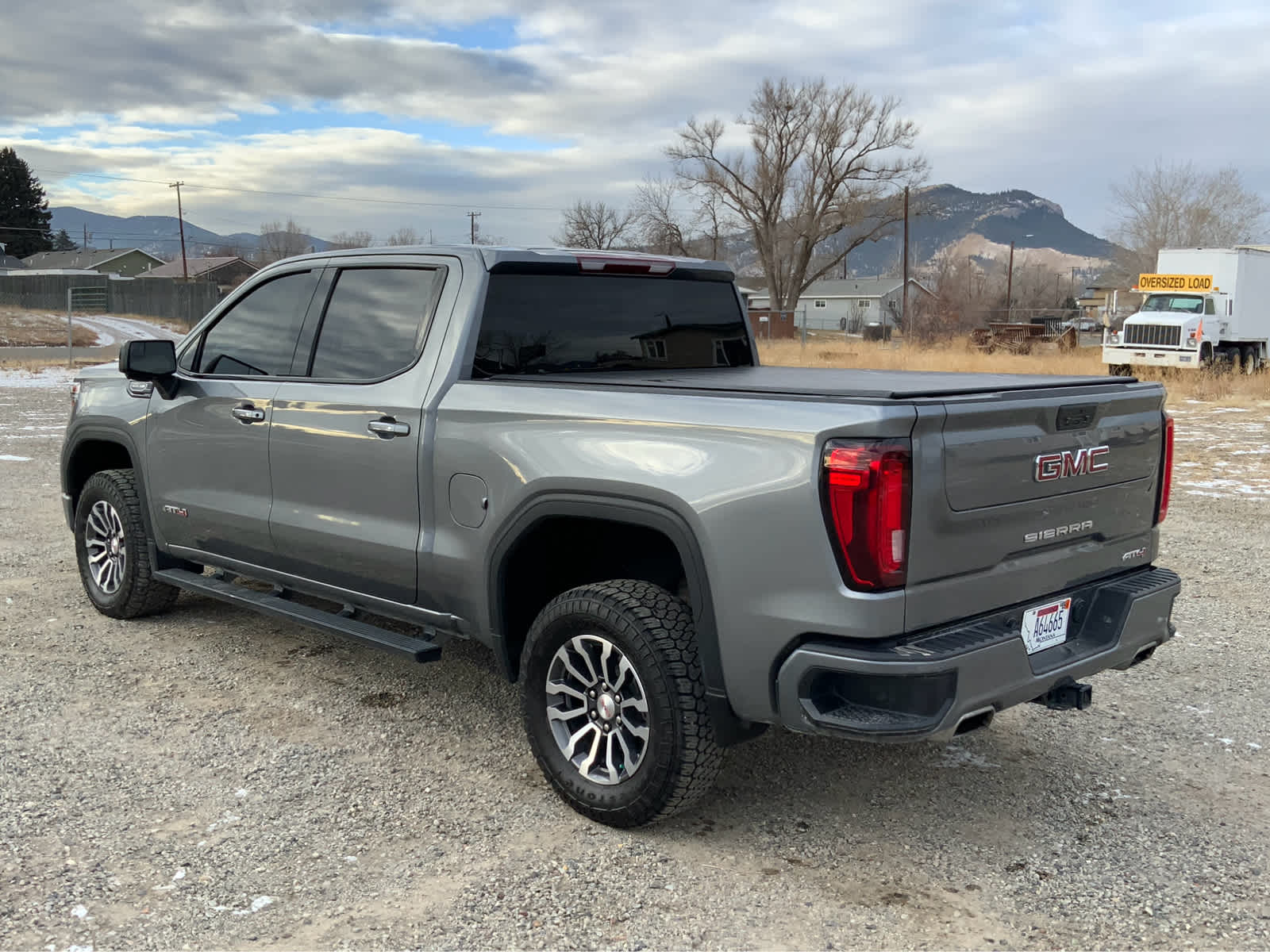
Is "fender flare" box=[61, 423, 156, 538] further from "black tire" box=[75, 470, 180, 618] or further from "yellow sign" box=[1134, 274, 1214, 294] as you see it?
"yellow sign" box=[1134, 274, 1214, 294]

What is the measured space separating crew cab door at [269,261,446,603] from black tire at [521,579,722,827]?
738mm

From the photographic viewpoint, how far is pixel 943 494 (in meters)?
2.94

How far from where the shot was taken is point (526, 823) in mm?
3582

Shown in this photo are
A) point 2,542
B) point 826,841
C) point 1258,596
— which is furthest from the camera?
point 2,542

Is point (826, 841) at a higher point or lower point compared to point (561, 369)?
lower

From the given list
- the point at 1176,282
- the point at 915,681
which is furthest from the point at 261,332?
the point at 1176,282

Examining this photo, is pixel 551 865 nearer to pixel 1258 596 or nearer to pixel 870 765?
pixel 870 765

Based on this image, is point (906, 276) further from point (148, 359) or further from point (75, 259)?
point (75, 259)

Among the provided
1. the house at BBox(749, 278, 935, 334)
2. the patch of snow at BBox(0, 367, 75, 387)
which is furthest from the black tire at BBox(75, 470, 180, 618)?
the house at BBox(749, 278, 935, 334)

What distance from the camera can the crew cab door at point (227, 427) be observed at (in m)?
4.68

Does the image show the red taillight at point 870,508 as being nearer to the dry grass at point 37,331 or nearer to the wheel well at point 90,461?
the wheel well at point 90,461

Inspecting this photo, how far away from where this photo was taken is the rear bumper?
9.52 feet

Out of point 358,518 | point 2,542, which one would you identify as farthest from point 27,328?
point 358,518

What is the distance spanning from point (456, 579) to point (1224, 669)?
3.69 m
